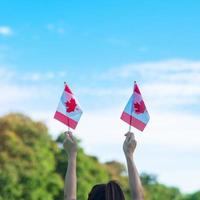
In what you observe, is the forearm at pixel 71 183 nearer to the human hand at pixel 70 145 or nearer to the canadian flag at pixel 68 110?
the human hand at pixel 70 145

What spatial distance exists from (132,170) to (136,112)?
1.29 metres

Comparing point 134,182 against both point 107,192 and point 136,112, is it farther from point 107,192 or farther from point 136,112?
point 136,112

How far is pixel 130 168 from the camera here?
6.25 m

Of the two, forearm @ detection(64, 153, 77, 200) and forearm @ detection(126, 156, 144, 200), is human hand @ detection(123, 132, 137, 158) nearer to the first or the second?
forearm @ detection(126, 156, 144, 200)

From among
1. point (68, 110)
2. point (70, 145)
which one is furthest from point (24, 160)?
point (70, 145)

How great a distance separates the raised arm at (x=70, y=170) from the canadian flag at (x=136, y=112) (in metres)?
0.79

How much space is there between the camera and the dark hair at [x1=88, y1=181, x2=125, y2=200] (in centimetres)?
551

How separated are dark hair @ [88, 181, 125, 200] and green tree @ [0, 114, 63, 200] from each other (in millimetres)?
49735

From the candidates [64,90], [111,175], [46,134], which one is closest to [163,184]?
[111,175]

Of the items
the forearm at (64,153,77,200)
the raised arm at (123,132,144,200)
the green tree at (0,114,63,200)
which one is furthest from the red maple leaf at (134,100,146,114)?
the green tree at (0,114,63,200)

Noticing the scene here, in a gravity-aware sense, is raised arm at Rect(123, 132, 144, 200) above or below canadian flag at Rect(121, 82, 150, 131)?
below

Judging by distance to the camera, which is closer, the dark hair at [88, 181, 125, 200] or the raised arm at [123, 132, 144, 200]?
the dark hair at [88, 181, 125, 200]

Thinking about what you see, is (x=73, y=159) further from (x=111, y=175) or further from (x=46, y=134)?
(x=111, y=175)

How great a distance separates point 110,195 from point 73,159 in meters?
0.98
